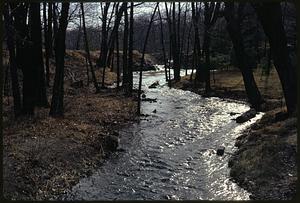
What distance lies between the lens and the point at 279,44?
1480 cm

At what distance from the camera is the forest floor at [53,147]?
10664mm

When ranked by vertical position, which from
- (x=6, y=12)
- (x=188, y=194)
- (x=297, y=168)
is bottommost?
(x=188, y=194)

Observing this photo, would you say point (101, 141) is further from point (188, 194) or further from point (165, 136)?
point (188, 194)

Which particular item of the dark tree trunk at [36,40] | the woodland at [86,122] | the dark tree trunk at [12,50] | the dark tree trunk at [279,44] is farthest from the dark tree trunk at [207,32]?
the dark tree trunk at [12,50]

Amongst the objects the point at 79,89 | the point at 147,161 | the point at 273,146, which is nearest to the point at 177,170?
the point at 147,161

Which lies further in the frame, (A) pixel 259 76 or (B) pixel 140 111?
(A) pixel 259 76

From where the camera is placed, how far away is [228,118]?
2147cm

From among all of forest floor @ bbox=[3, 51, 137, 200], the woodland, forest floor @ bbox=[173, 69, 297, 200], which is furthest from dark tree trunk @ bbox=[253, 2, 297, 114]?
forest floor @ bbox=[3, 51, 137, 200]

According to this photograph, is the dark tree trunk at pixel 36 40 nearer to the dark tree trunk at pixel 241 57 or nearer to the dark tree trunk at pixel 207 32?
the dark tree trunk at pixel 241 57

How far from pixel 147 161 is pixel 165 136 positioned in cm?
387

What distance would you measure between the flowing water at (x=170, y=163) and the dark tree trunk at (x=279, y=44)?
9.45 feet

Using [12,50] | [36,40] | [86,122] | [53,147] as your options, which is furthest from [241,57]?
[53,147]

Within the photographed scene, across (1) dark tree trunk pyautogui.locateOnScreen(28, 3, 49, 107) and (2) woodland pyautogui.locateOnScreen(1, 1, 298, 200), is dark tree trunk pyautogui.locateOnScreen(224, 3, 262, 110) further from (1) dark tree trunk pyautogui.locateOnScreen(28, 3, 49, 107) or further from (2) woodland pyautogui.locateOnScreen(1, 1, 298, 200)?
(1) dark tree trunk pyautogui.locateOnScreen(28, 3, 49, 107)

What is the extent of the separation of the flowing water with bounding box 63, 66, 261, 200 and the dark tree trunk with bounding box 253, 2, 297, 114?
9.45ft
